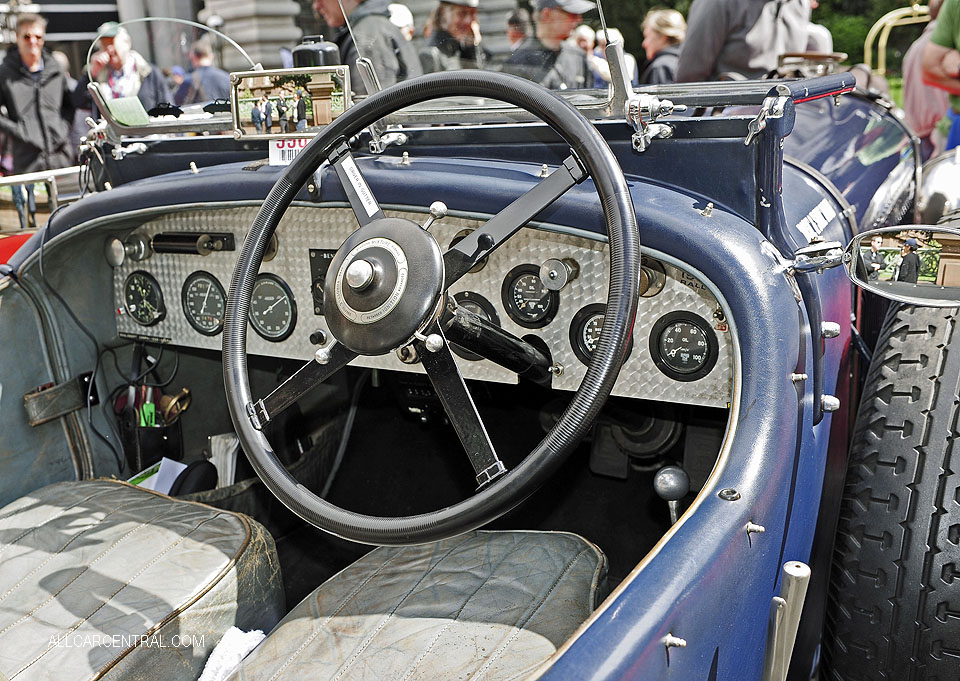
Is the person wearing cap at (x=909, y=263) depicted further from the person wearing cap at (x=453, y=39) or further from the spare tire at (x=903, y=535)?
the person wearing cap at (x=453, y=39)

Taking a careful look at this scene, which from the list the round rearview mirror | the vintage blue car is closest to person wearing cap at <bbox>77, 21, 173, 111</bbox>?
the vintage blue car

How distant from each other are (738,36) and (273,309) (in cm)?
298

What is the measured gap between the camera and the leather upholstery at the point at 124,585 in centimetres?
157

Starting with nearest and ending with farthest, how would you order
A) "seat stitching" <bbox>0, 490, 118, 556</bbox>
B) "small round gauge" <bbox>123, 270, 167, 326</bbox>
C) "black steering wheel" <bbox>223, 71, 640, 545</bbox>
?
"black steering wheel" <bbox>223, 71, 640, 545</bbox> → "seat stitching" <bbox>0, 490, 118, 556</bbox> → "small round gauge" <bbox>123, 270, 167, 326</bbox>

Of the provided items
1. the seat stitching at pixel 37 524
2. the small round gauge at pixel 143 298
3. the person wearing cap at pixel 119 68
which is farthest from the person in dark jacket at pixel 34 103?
the seat stitching at pixel 37 524

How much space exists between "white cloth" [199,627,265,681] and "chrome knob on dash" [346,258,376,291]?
803mm

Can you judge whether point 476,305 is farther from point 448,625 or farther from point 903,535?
point 903,535

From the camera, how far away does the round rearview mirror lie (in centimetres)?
136

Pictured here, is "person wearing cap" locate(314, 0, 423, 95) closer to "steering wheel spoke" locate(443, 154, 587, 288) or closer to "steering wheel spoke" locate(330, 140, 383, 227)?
"steering wheel spoke" locate(330, 140, 383, 227)

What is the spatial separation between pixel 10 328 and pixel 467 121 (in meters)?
1.33

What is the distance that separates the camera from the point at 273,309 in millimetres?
2223

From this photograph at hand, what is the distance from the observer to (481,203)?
5.61 ft

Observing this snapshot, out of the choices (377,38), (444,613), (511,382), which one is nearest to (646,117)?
(511,382)

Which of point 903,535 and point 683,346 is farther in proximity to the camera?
point 683,346
